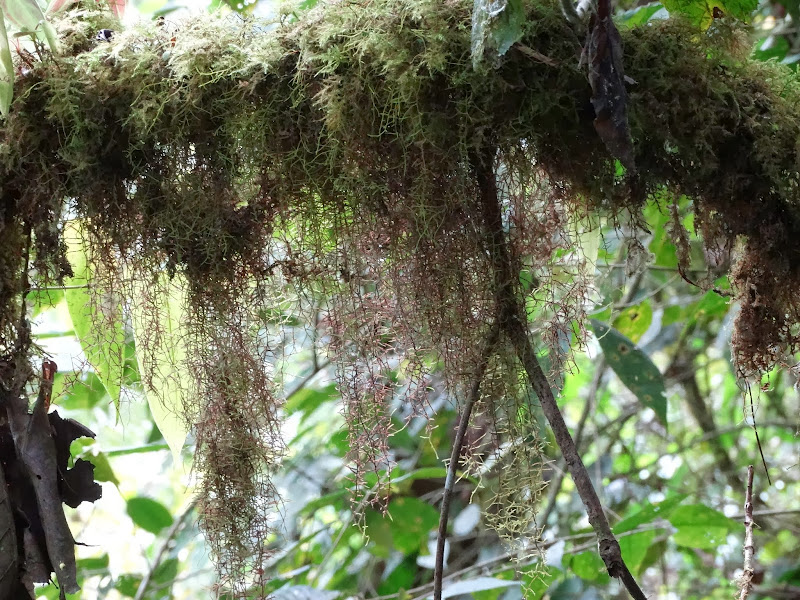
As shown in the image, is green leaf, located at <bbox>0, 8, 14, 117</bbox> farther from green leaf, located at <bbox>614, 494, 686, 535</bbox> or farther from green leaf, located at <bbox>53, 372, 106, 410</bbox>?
green leaf, located at <bbox>614, 494, 686, 535</bbox>

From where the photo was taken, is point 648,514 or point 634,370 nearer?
point 648,514

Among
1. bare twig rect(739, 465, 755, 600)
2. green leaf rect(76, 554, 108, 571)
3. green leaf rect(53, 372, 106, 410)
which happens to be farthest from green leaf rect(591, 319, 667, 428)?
green leaf rect(76, 554, 108, 571)

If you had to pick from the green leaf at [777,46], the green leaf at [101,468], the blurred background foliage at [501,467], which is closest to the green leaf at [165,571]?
the blurred background foliage at [501,467]

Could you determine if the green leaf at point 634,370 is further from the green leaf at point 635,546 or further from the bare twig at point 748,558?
the bare twig at point 748,558

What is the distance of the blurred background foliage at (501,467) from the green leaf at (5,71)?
Answer: 173mm

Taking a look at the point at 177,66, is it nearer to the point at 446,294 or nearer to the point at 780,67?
the point at 446,294

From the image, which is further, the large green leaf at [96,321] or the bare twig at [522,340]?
the large green leaf at [96,321]

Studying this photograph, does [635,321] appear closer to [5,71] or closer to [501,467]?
[501,467]

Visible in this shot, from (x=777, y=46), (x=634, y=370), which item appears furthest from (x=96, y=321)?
(x=777, y=46)

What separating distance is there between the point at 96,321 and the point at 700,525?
1147 mm

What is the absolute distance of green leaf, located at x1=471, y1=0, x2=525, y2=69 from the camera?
1.96 feet

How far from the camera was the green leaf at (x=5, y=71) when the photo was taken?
0.71 m

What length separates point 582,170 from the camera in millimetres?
727

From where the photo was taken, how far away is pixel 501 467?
952 mm
